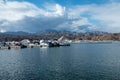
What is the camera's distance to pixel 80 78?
37.2 meters

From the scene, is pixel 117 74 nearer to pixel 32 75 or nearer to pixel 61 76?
pixel 61 76

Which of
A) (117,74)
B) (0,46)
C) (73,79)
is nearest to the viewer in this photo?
(73,79)

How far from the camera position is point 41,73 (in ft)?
138

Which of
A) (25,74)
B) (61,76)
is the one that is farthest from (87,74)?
(25,74)

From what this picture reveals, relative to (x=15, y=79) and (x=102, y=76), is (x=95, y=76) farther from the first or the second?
(x=15, y=79)

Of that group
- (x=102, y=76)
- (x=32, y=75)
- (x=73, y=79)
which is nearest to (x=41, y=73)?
(x=32, y=75)

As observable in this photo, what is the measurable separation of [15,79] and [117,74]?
17.0 meters

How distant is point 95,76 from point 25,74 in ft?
40.4

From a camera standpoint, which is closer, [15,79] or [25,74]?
[15,79]

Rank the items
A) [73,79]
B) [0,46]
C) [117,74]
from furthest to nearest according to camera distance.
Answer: [0,46], [117,74], [73,79]

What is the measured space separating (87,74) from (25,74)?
1089 centimetres

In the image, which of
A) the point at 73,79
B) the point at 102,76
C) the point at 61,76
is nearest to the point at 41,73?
the point at 61,76

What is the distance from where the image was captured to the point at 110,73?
4078 centimetres

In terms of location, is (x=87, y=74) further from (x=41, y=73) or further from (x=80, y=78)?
(x=41, y=73)
